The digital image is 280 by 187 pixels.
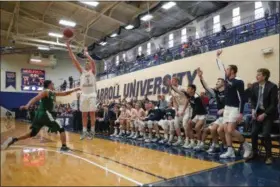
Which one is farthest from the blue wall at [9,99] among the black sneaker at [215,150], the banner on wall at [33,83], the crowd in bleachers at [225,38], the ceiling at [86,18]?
the ceiling at [86,18]

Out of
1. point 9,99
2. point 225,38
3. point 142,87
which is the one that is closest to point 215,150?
point 9,99

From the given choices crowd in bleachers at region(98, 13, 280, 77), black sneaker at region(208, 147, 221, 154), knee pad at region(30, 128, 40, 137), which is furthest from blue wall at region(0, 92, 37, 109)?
crowd in bleachers at region(98, 13, 280, 77)

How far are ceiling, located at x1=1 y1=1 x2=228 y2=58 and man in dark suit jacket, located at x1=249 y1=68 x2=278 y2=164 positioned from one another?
30.8 feet

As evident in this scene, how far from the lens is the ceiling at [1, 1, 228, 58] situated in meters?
14.2

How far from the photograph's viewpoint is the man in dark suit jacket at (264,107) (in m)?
4.30

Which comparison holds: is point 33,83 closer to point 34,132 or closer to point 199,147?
point 34,132

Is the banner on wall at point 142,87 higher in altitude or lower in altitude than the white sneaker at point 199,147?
higher

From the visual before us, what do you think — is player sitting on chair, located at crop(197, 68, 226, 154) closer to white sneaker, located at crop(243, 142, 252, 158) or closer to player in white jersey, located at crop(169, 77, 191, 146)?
white sneaker, located at crop(243, 142, 252, 158)

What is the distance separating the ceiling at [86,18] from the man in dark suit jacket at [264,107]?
9.38m

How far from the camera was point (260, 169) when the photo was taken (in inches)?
155

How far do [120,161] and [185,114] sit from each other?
7.75 ft

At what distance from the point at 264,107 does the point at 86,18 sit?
13851 mm

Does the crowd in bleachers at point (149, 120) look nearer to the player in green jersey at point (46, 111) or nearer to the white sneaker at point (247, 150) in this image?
the white sneaker at point (247, 150)

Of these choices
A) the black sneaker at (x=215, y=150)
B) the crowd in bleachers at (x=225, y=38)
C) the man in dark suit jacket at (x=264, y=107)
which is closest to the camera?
the man in dark suit jacket at (x=264, y=107)
